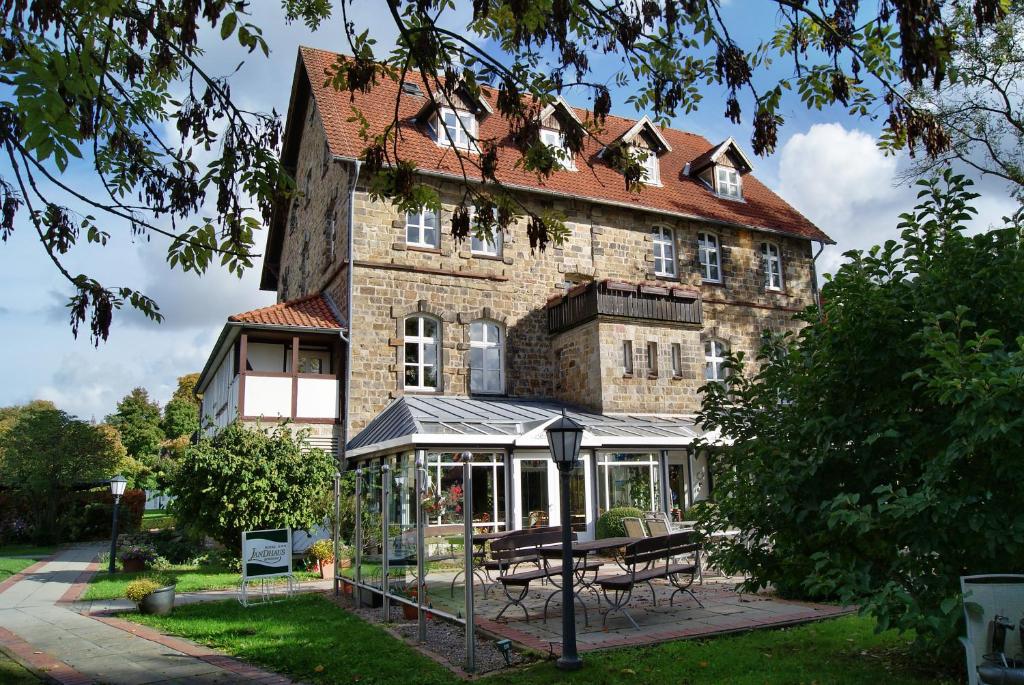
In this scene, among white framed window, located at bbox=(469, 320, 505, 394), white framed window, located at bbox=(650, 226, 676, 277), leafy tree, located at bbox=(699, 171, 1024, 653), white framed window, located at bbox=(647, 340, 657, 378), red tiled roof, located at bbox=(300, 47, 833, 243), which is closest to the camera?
leafy tree, located at bbox=(699, 171, 1024, 653)

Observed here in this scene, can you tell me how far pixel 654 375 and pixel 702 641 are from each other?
12.9 m

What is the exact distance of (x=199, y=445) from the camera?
15398 millimetres

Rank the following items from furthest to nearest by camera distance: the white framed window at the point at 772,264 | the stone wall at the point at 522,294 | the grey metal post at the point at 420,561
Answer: the white framed window at the point at 772,264 → the stone wall at the point at 522,294 → the grey metal post at the point at 420,561

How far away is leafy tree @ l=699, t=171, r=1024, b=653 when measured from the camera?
202 inches

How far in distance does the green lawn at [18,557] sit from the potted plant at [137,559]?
87.4 inches

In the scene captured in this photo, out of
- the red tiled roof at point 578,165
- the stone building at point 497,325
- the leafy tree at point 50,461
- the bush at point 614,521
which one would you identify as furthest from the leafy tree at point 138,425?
the bush at point 614,521

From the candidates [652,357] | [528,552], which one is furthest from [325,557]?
[652,357]

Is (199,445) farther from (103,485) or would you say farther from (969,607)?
(103,485)

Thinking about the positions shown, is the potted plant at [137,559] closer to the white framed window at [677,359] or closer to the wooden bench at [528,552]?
the wooden bench at [528,552]

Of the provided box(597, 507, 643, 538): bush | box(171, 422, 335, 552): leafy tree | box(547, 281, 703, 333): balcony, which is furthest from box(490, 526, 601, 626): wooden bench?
box(547, 281, 703, 333): balcony

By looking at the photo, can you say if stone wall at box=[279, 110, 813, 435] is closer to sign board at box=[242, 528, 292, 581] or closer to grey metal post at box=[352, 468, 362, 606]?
sign board at box=[242, 528, 292, 581]

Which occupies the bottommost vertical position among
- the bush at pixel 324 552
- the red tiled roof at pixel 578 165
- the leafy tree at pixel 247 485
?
the bush at pixel 324 552

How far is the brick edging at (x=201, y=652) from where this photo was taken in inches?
277

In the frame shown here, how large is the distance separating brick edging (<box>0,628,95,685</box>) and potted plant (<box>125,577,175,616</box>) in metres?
1.59
